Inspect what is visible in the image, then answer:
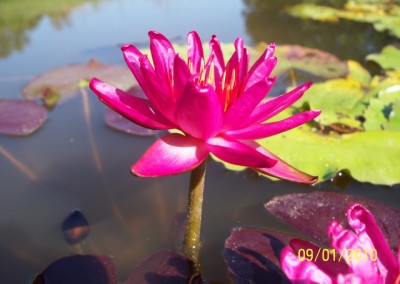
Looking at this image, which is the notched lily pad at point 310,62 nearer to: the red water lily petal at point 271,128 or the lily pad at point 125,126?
the lily pad at point 125,126

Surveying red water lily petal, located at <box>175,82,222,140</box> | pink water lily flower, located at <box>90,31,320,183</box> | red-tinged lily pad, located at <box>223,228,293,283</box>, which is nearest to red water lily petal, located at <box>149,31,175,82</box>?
pink water lily flower, located at <box>90,31,320,183</box>

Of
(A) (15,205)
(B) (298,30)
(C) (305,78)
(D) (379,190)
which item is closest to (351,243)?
(D) (379,190)

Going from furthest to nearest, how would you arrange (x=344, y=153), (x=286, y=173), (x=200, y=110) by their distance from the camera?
(x=344, y=153)
(x=286, y=173)
(x=200, y=110)

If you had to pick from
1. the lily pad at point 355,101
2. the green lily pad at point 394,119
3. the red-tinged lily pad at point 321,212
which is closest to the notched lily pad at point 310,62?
the lily pad at point 355,101

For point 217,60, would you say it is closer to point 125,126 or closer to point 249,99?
point 249,99

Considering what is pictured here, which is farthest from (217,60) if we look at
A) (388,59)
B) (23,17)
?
(23,17)

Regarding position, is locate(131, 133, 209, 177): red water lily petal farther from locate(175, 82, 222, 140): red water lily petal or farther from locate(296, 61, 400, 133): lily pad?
locate(296, 61, 400, 133): lily pad

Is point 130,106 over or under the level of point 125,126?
over
